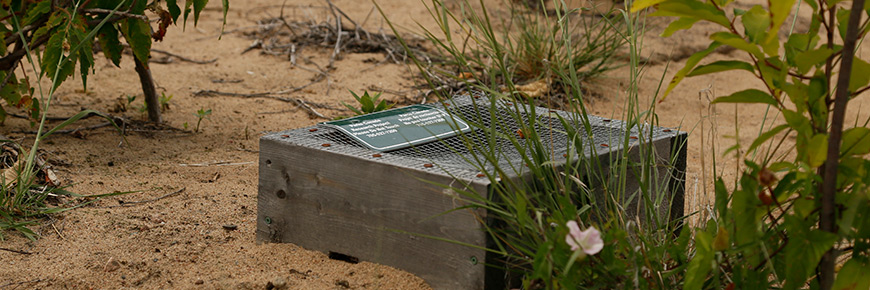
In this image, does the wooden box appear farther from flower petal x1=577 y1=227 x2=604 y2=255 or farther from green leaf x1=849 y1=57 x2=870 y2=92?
green leaf x1=849 y1=57 x2=870 y2=92

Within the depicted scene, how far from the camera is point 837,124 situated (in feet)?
4.46

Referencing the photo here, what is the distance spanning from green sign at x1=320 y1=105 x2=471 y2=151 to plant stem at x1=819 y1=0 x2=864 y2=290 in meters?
0.96

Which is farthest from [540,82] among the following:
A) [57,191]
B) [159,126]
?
[57,191]

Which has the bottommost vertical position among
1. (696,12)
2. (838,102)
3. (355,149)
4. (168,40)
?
(168,40)

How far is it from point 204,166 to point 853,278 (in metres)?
2.28

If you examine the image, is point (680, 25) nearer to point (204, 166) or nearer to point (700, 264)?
point (700, 264)

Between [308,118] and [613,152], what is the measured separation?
80.1 inches

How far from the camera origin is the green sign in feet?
7.25

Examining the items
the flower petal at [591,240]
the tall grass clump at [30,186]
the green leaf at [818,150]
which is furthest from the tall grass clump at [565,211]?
the tall grass clump at [30,186]

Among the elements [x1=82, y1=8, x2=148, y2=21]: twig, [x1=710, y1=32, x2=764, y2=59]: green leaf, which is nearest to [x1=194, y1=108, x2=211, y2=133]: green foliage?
[x1=82, y1=8, x2=148, y2=21]: twig

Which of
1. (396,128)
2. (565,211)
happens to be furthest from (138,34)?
(565,211)

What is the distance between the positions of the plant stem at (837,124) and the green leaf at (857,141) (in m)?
0.03

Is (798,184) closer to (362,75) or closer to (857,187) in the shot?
(857,187)

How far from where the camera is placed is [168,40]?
520 centimetres
